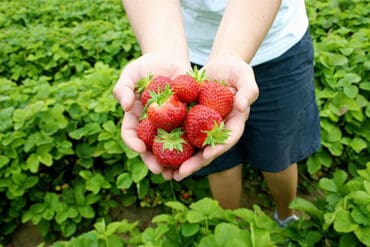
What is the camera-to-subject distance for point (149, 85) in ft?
4.13

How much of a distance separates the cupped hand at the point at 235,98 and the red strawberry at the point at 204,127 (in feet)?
0.07

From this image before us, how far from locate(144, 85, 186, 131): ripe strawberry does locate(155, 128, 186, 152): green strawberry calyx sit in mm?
21

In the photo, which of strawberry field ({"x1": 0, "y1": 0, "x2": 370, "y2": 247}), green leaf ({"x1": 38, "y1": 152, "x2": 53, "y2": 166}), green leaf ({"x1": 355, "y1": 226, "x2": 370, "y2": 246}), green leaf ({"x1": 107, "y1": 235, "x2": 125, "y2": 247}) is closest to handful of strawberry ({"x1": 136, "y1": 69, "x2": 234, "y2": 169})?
green leaf ({"x1": 107, "y1": 235, "x2": 125, "y2": 247})

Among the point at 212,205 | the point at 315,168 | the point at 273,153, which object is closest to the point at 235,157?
the point at 273,153

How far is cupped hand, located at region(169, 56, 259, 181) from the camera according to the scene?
1152 millimetres

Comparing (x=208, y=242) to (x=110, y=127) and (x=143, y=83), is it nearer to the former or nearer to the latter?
(x=143, y=83)

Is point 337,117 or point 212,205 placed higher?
point 212,205

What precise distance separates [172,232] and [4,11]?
3.72 m

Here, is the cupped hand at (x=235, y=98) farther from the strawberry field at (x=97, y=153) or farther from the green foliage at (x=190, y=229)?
the strawberry field at (x=97, y=153)

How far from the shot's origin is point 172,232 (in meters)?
1.40

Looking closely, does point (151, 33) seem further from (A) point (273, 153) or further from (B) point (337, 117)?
(B) point (337, 117)

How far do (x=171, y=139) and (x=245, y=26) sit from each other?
41 centimetres

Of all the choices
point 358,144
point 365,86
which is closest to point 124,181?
point 358,144

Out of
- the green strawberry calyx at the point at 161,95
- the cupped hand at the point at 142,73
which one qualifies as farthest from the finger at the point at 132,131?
the green strawberry calyx at the point at 161,95
